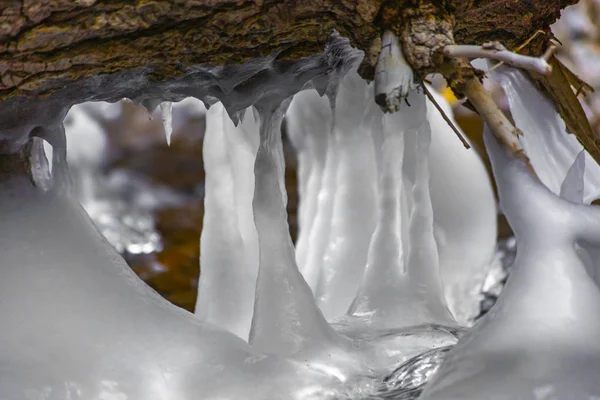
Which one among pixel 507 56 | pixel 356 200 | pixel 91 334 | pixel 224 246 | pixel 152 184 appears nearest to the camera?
pixel 507 56

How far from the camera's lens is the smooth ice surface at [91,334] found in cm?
77

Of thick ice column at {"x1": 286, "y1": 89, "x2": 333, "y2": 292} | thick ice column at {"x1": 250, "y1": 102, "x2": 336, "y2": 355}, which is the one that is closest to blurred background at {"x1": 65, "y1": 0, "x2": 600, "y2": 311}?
thick ice column at {"x1": 286, "y1": 89, "x2": 333, "y2": 292}

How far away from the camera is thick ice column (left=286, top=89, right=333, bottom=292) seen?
123 centimetres

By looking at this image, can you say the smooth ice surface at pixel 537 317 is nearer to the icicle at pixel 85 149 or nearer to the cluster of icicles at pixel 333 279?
the cluster of icicles at pixel 333 279

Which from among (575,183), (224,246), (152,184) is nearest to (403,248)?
(224,246)

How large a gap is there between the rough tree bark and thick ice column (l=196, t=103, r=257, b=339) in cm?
27

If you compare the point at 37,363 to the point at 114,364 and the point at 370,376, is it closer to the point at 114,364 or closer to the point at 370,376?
the point at 114,364

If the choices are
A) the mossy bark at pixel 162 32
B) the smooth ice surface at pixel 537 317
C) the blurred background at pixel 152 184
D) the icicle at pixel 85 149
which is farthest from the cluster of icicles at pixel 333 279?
the icicle at pixel 85 149

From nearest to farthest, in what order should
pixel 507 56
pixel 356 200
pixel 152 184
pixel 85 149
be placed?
pixel 507 56, pixel 356 200, pixel 85 149, pixel 152 184

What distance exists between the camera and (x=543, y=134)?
0.86 metres

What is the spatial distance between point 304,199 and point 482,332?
2.06ft

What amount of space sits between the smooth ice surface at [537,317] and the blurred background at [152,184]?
756 mm

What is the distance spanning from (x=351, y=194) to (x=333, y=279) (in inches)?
5.0

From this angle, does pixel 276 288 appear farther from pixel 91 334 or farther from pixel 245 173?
pixel 245 173
